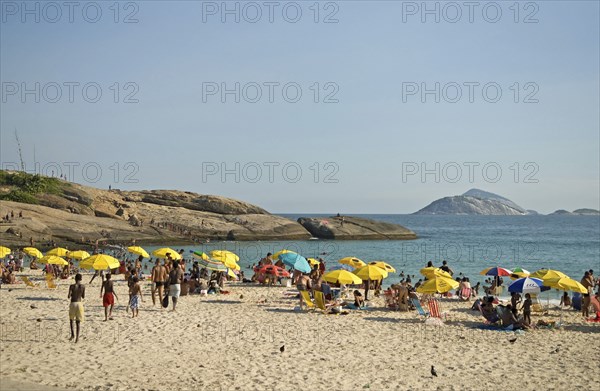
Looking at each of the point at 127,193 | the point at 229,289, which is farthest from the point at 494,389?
the point at 127,193

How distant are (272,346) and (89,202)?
53.1m

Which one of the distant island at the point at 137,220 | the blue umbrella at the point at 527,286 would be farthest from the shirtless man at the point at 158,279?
the distant island at the point at 137,220

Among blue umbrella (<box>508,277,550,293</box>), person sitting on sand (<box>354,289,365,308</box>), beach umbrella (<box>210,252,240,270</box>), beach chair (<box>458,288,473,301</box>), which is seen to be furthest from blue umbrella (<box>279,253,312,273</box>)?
blue umbrella (<box>508,277,550,293</box>)

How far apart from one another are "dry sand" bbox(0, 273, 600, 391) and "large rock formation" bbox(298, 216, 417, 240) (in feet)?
165

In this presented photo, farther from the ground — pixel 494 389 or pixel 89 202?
pixel 89 202

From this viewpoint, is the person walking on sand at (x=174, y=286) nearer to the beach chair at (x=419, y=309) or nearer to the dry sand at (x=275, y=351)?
the dry sand at (x=275, y=351)

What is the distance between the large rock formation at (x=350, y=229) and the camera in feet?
229

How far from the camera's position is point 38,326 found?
15.0m

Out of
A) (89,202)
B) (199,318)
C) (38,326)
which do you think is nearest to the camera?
(38,326)

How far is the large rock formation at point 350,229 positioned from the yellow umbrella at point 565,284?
5065 centimetres

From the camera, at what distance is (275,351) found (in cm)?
1322

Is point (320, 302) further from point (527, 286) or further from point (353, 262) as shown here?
Result: point (353, 262)

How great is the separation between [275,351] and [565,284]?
10352 millimetres

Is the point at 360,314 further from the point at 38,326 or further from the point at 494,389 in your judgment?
the point at 38,326
